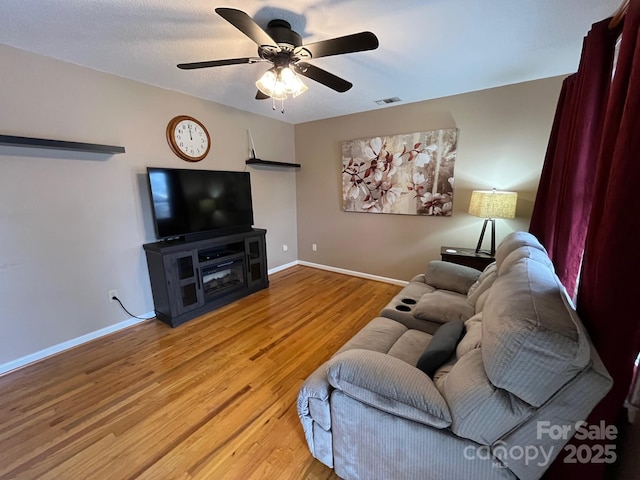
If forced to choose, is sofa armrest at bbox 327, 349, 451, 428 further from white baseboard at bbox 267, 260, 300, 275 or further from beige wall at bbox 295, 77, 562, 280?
white baseboard at bbox 267, 260, 300, 275

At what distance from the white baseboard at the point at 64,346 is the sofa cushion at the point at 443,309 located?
9.26ft

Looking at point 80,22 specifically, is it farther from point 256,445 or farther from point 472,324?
point 472,324

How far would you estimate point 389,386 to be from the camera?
106 centimetres

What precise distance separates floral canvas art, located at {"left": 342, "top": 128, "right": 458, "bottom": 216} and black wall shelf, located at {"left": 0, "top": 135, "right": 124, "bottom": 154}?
2.75 metres

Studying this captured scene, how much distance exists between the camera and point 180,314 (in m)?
2.74

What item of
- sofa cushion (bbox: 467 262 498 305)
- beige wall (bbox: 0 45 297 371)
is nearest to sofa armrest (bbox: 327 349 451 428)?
sofa cushion (bbox: 467 262 498 305)

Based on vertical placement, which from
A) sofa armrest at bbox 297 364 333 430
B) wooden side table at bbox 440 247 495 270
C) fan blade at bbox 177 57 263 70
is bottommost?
sofa armrest at bbox 297 364 333 430

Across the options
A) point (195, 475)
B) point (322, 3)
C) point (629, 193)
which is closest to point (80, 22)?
point (322, 3)

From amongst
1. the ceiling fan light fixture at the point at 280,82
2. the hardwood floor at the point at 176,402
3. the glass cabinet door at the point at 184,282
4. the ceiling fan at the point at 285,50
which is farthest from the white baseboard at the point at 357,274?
the ceiling fan light fixture at the point at 280,82

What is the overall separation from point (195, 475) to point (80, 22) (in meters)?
2.76

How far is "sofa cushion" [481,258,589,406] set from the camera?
79 centimetres

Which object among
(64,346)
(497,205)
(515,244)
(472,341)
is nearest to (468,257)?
(497,205)

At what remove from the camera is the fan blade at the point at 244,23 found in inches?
49.1

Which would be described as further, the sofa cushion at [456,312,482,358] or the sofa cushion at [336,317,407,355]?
the sofa cushion at [336,317,407,355]
